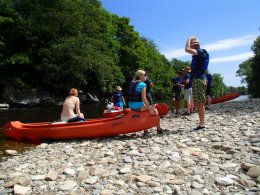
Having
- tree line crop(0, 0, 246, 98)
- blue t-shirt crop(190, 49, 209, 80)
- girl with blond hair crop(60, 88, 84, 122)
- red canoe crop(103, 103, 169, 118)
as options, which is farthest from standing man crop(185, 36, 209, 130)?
tree line crop(0, 0, 246, 98)

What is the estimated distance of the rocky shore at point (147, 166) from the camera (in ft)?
16.3

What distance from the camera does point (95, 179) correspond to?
5.33 meters

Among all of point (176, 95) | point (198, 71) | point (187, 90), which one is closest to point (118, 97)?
point (176, 95)

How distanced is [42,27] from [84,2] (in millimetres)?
8074

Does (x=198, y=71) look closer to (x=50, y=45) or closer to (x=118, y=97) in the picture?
(x=118, y=97)

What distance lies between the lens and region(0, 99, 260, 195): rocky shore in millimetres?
4969

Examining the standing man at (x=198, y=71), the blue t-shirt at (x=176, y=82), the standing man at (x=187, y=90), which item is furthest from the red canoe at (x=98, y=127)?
the blue t-shirt at (x=176, y=82)

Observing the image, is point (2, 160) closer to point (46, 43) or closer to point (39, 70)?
point (39, 70)

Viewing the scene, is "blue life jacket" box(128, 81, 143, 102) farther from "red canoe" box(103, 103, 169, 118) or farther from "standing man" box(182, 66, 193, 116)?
"standing man" box(182, 66, 193, 116)

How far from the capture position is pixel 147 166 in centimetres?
586

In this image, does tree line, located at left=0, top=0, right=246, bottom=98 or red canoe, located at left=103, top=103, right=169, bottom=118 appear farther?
tree line, located at left=0, top=0, right=246, bottom=98

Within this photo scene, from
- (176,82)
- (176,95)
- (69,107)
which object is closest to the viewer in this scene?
(69,107)

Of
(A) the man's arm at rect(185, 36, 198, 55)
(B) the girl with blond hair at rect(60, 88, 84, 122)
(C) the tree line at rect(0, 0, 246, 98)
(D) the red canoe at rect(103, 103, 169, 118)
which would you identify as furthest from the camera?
(C) the tree line at rect(0, 0, 246, 98)

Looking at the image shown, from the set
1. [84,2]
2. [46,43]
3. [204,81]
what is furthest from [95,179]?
[84,2]
